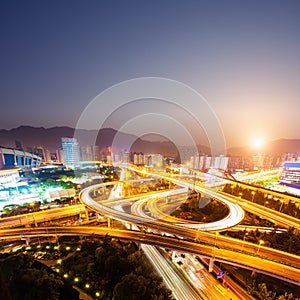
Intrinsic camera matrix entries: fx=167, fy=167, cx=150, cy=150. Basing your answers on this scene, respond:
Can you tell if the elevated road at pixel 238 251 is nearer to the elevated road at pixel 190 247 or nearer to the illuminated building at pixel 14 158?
the elevated road at pixel 190 247

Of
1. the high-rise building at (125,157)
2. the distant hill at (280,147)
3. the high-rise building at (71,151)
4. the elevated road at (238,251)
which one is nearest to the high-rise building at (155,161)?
the high-rise building at (125,157)

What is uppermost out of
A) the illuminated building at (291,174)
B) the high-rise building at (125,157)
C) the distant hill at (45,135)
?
the distant hill at (45,135)

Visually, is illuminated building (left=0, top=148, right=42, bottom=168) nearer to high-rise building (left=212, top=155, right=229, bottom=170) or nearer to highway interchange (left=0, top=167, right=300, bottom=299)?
highway interchange (left=0, top=167, right=300, bottom=299)

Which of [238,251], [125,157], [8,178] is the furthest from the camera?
[125,157]

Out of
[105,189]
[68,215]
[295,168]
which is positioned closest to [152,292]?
[68,215]

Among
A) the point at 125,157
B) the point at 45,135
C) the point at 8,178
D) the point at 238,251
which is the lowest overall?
the point at 238,251

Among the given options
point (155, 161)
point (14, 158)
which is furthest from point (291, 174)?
point (14, 158)

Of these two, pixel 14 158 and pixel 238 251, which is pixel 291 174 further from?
pixel 14 158

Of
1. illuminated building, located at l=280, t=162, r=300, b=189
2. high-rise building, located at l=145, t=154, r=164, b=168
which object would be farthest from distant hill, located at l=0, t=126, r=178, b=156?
illuminated building, located at l=280, t=162, r=300, b=189

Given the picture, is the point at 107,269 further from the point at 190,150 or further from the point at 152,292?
the point at 190,150
